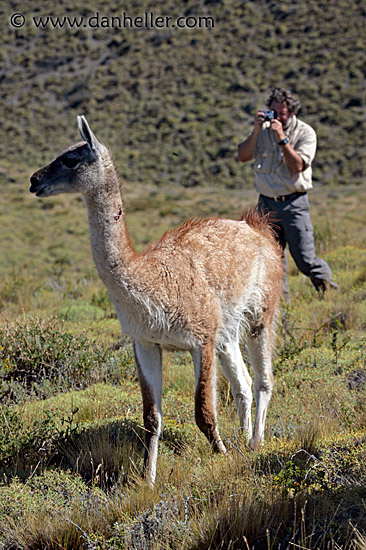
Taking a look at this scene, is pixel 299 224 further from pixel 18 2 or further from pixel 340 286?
pixel 18 2

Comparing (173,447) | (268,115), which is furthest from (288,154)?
(173,447)

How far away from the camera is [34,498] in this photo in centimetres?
365

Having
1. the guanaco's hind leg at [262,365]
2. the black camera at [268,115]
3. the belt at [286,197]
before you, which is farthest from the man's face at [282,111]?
the guanaco's hind leg at [262,365]

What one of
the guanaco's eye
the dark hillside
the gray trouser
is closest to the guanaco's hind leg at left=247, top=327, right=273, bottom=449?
the guanaco's eye

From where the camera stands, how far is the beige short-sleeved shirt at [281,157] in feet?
21.8

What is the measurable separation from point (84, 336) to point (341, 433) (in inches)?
114

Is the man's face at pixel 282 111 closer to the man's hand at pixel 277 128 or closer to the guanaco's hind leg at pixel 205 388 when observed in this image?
the man's hand at pixel 277 128

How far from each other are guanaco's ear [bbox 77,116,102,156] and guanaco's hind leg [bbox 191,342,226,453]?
1.38 meters

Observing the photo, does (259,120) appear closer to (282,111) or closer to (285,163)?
(282,111)

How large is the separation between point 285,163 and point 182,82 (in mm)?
34349

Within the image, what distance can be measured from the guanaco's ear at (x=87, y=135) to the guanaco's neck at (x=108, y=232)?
0.44 feet

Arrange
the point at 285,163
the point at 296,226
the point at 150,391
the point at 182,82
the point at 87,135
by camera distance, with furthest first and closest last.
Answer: the point at 182,82, the point at 296,226, the point at 285,163, the point at 150,391, the point at 87,135

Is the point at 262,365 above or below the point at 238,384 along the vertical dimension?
above

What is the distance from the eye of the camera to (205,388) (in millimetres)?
3928
